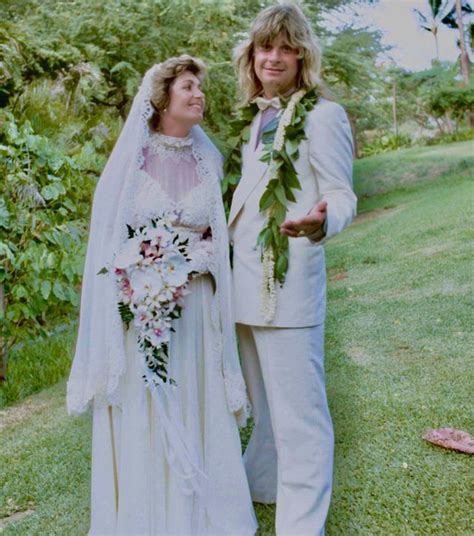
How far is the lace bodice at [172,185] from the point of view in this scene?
2143mm

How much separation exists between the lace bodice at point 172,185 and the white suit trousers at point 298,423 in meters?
0.40

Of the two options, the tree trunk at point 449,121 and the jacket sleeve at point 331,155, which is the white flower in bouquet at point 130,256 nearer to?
the jacket sleeve at point 331,155

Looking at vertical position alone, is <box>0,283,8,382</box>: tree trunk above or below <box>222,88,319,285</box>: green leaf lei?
below

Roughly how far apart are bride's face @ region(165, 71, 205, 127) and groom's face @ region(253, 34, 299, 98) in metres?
0.19

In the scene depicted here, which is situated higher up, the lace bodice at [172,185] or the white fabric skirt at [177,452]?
the lace bodice at [172,185]

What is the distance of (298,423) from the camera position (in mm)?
2111

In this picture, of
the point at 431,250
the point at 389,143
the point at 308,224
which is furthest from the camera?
the point at 389,143

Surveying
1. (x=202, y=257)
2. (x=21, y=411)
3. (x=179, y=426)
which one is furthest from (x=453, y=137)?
(x=179, y=426)

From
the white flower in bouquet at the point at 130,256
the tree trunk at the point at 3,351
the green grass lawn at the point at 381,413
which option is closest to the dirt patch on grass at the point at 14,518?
the green grass lawn at the point at 381,413

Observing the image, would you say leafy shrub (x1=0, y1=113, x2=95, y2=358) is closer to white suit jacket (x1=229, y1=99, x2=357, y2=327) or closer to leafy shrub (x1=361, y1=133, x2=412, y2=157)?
white suit jacket (x1=229, y1=99, x2=357, y2=327)

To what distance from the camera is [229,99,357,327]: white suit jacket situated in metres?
2.01

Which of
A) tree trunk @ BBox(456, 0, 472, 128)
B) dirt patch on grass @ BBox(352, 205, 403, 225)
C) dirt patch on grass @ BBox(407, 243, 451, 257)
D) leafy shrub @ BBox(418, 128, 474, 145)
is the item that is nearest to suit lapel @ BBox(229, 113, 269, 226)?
dirt patch on grass @ BBox(407, 243, 451, 257)

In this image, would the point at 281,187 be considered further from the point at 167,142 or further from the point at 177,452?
the point at 177,452

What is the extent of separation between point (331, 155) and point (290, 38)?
0.36 m
